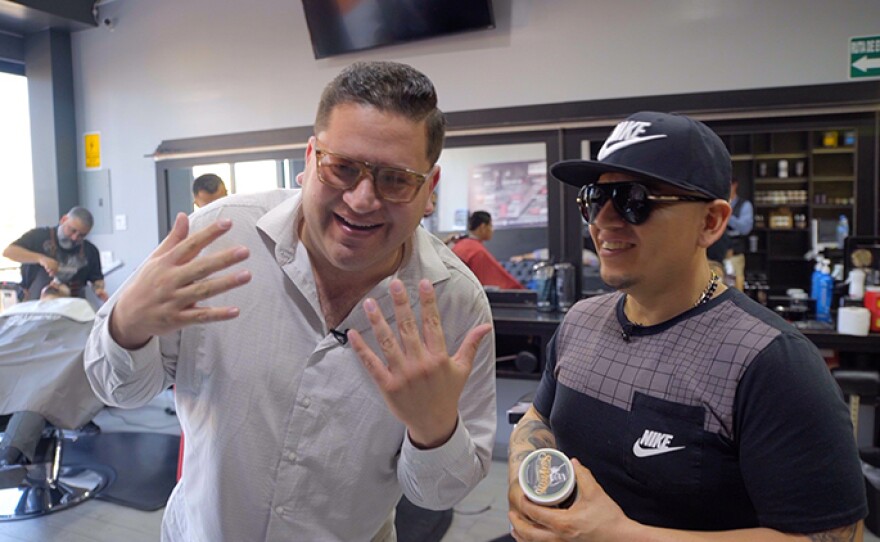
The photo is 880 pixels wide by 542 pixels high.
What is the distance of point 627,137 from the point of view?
3.88ft

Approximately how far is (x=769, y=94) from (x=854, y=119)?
0.46 meters

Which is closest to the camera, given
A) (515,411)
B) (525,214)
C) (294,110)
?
(515,411)

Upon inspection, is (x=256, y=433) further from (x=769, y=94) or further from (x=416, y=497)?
(x=769, y=94)

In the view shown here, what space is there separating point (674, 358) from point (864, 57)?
3046 mm

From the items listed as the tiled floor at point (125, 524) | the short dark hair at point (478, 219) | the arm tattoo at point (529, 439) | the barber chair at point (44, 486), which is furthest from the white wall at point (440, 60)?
the arm tattoo at point (529, 439)

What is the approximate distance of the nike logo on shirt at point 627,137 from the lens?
45.5 inches

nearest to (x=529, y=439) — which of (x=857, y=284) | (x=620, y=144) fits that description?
(x=620, y=144)

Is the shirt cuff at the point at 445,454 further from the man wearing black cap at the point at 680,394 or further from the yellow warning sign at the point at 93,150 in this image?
the yellow warning sign at the point at 93,150

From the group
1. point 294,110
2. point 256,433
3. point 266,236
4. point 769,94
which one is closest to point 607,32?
point 769,94

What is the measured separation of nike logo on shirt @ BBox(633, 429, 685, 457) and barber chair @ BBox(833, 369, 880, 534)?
1.75 meters

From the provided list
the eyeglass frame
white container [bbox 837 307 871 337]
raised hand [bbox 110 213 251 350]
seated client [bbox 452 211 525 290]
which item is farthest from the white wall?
raised hand [bbox 110 213 251 350]

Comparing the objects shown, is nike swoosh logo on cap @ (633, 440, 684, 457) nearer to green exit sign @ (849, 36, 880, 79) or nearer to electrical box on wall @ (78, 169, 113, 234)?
green exit sign @ (849, 36, 880, 79)

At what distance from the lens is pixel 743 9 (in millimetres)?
3326

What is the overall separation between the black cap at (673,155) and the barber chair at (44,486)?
130 inches
